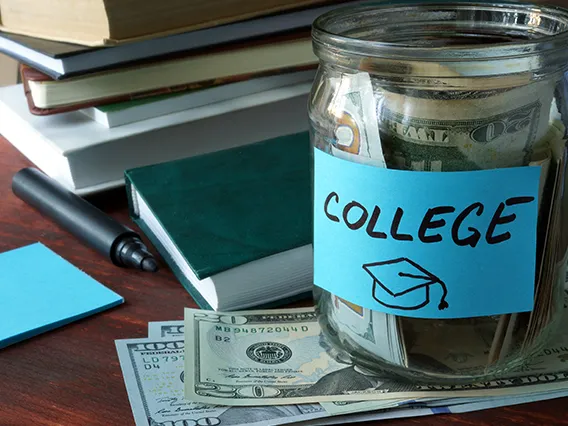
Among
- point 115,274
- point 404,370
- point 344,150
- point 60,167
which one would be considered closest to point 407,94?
point 344,150

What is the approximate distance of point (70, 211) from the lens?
66 cm

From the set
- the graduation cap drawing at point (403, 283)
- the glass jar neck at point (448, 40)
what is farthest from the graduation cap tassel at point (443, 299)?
the glass jar neck at point (448, 40)

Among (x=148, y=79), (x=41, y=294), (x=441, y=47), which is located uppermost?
(x=441, y=47)

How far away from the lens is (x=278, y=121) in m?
0.79

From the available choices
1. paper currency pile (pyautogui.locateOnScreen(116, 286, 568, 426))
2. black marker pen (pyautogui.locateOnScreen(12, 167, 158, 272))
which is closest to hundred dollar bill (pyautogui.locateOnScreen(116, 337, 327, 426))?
paper currency pile (pyautogui.locateOnScreen(116, 286, 568, 426))

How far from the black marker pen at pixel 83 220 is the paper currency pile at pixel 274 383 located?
117mm

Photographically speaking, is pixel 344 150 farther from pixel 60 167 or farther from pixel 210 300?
pixel 60 167

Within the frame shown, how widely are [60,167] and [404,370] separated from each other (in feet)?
1.42

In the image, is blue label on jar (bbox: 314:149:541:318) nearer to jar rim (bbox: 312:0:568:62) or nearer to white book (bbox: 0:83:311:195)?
jar rim (bbox: 312:0:568:62)

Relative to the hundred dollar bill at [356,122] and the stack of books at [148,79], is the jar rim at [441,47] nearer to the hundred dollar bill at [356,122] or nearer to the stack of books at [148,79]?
the hundred dollar bill at [356,122]

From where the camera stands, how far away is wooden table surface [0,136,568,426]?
0.41 metres

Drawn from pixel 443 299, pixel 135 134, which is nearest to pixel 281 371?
pixel 443 299

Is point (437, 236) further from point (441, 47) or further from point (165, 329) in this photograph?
point (165, 329)

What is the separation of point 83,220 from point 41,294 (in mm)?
105
